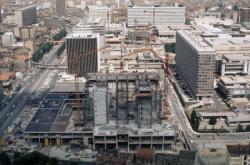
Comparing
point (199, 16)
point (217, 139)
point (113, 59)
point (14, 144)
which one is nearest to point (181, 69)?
point (113, 59)

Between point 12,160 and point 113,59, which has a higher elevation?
point 113,59

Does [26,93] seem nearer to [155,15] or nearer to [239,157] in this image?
[239,157]

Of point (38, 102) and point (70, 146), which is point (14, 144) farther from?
point (38, 102)

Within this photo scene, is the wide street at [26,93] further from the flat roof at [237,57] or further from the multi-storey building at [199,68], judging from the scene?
the flat roof at [237,57]

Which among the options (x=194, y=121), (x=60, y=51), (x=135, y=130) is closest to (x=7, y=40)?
(x=60, y=51)

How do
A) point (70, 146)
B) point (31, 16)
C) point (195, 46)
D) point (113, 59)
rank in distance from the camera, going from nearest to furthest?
point (70, 146)
point (195, 46)
point (113, 59)
point (31, 16)

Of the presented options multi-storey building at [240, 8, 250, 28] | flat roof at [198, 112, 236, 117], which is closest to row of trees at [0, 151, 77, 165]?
flat roof at [198, 112, 236, 117]
